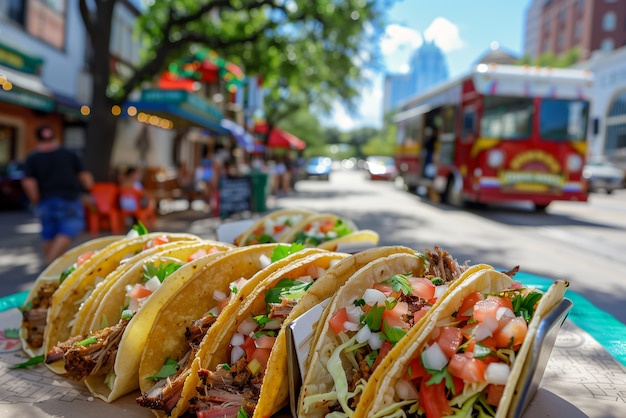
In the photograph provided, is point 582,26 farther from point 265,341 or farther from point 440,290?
point 265,341

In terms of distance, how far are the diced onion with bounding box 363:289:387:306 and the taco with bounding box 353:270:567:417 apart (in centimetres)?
35

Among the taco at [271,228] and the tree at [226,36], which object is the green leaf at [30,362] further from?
the tree at [226,36]

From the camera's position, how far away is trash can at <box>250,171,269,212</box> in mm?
15305

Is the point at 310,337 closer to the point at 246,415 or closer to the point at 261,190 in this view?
the point at 246,415

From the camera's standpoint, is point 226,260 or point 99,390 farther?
point 226,260

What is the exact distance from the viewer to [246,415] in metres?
2.53

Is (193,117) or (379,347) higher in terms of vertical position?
(193,117)

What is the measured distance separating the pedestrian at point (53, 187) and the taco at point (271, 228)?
3.03m

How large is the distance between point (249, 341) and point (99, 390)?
0.99 metres

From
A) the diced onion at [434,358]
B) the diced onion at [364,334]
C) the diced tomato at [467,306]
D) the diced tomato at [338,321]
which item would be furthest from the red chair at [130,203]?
the diced onion at [434,358]

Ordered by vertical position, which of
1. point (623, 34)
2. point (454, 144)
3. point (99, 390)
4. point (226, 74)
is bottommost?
point (99, 390)

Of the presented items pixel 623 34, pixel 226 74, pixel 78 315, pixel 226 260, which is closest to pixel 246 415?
pixel 226 260

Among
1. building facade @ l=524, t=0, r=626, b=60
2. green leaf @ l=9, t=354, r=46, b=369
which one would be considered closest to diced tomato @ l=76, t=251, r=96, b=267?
green leaf @ l=9, t=354, r=46, b=369

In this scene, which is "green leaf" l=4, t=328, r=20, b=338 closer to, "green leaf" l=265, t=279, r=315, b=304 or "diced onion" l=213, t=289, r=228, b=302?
"diced onion" l=213, t=289, r=228, b=302
